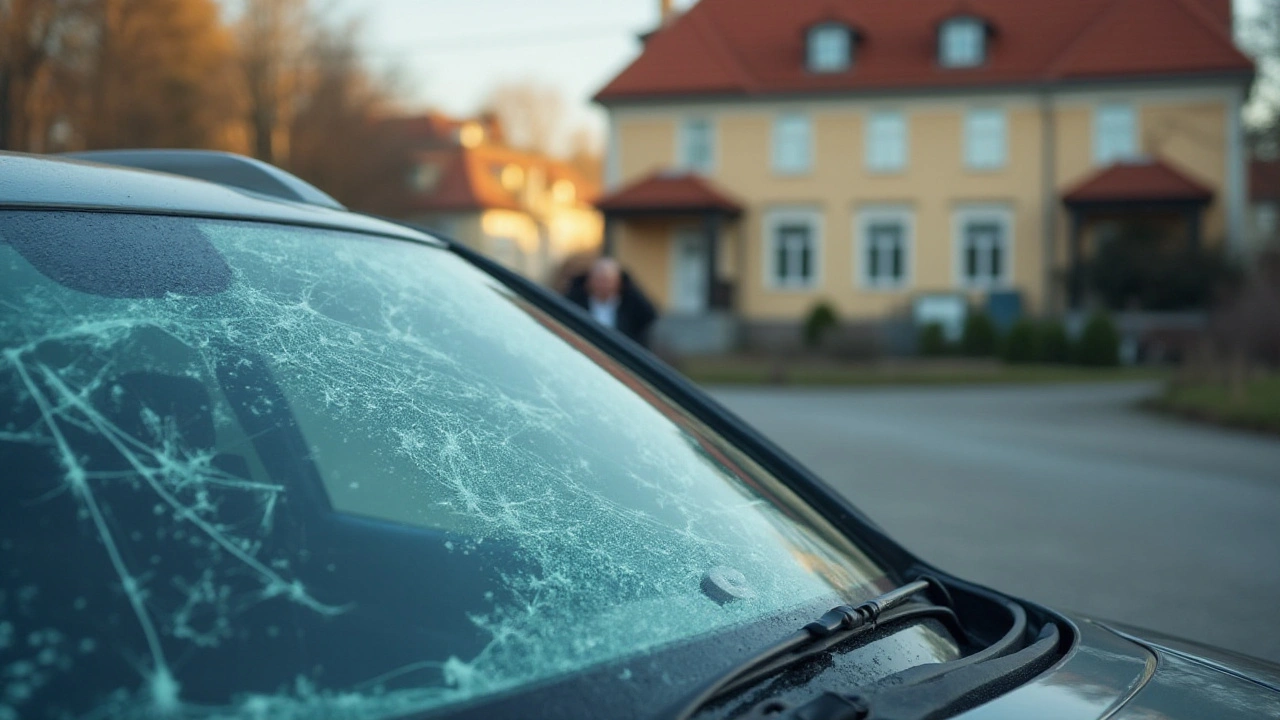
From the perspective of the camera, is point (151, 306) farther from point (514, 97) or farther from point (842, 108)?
point (514, 97)

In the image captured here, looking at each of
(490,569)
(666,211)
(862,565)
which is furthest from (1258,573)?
(666,211)

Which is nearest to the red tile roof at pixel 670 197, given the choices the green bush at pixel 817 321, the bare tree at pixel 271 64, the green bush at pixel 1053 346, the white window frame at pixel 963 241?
the green bush at pixel 817 321

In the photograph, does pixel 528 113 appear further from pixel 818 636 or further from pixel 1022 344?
pixel 818 636

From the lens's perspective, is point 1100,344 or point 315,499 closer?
point 315,499

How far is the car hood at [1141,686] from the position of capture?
1.36m

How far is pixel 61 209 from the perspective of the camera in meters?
1.50

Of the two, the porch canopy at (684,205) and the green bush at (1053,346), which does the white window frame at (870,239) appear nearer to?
the porch canopy at (684,205)

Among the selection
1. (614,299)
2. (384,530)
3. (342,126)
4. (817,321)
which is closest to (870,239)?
(817,321)

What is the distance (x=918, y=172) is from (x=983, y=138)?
2.11 meters

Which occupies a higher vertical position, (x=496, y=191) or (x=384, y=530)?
(x=496, y=191)

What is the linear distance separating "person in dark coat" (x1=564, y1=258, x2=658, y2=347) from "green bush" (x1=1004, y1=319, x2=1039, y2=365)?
22660 millimetres

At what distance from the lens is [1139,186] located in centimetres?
3388

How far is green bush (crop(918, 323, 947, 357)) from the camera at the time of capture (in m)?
32.6

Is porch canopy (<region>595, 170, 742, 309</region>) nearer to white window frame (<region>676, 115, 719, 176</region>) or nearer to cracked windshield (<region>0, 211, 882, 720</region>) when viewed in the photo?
white window frame (<region>676, 115, 719, 176</region>)
